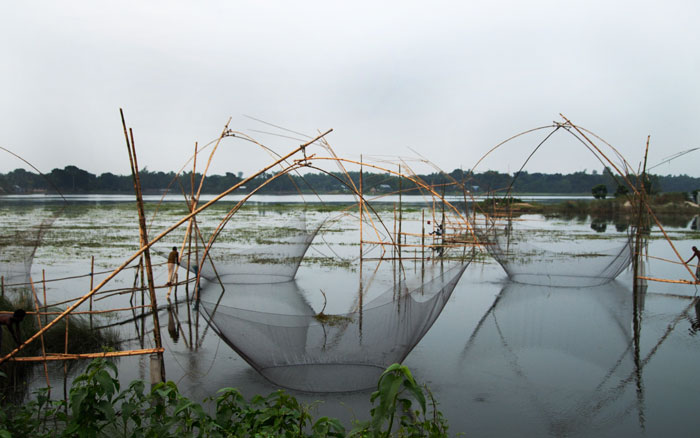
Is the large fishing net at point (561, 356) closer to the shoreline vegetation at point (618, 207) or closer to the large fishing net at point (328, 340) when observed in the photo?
the large fishing net at point (328, 340)

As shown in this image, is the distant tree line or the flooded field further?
the distant tree line

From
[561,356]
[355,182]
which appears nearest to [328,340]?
[561,356]

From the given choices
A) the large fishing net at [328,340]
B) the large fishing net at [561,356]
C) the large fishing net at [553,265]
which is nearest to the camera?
the large fishing net at [328,340]

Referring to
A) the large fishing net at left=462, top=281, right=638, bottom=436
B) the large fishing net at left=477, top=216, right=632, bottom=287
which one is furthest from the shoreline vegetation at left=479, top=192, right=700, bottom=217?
the large fishing net at left=462, top=281, right=638, bottom=436

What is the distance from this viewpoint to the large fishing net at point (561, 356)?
4.01 metres

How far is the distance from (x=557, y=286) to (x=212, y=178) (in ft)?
150

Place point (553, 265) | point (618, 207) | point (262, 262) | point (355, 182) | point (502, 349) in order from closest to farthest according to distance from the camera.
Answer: point (502, 349) → point (262, 262) → point (553, 265) → point (618, 207) → point (355, 182)

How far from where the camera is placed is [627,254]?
318 inches

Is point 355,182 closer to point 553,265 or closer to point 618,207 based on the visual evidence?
point 618,207

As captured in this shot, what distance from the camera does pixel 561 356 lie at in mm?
5367

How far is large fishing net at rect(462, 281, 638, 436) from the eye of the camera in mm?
4012

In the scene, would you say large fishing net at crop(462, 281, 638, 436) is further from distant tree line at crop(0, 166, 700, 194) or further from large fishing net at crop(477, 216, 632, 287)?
distant tree line at crop(0, 166, 700, 194)

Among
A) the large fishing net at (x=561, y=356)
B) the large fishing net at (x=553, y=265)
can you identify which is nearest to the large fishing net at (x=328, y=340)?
the large fishing net at (x=561, y=356)

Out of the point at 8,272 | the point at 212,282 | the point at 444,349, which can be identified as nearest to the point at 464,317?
the point at 444,349
